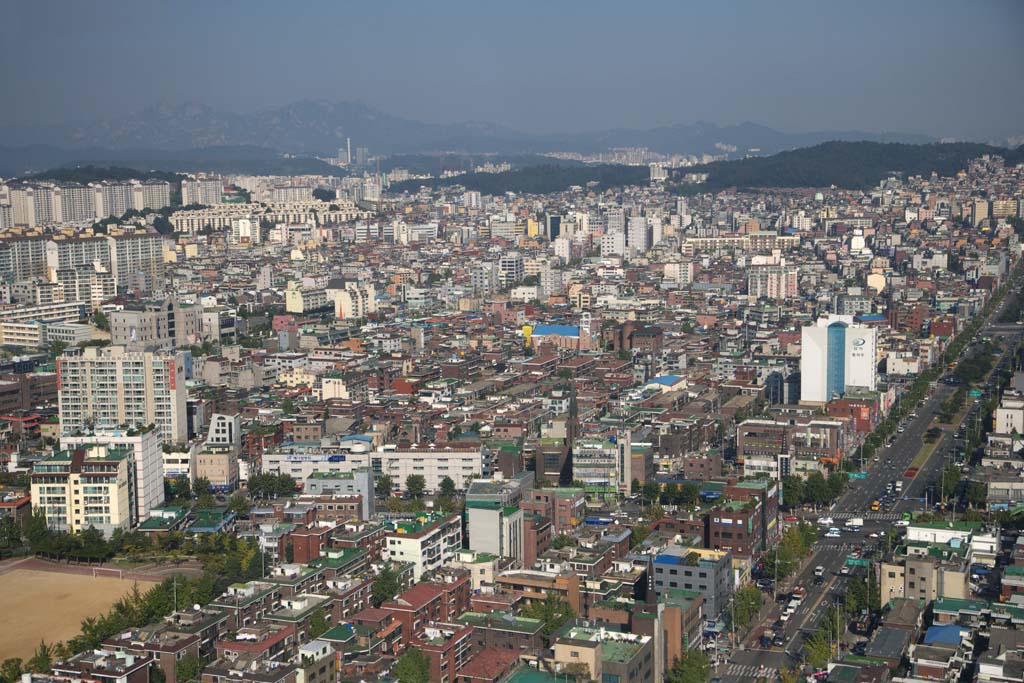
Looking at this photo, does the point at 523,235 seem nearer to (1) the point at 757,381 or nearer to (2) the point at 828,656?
(1) the point at 757,381

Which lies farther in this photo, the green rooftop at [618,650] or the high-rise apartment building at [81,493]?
the high-rise apartment building at [81,493]

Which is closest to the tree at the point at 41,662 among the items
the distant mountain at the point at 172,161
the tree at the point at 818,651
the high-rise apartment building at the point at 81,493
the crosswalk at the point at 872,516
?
the high-rise apartment building at the point at 81,493

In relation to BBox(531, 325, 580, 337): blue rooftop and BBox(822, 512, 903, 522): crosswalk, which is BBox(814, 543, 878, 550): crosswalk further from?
BBox(531, 325, 580, 337): blue rooftop

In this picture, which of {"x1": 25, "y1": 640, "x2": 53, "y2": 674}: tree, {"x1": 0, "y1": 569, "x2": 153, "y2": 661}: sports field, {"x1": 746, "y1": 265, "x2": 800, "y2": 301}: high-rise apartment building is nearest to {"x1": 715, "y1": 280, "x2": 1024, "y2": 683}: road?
{"x1": 25, "y1": 640, "x2": 53, "y2": 674}: tree

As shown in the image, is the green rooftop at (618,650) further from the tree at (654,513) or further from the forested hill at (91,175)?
the forested hill at (91,175)

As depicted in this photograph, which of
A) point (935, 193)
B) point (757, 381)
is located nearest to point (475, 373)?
point (757, 381)
